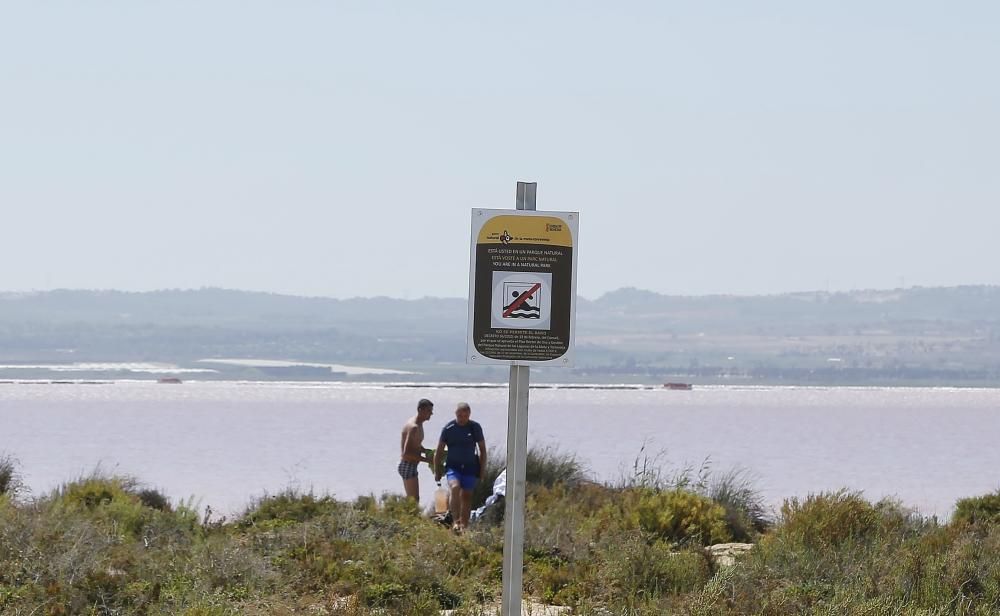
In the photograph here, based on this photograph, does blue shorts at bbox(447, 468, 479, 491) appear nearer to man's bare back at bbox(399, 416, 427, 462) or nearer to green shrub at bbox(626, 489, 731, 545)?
man's bare back at bbox(399, 416, 427, 462)

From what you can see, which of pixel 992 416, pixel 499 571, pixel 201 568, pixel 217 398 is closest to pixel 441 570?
pixel 499 571

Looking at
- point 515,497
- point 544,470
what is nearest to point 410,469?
point 544,470

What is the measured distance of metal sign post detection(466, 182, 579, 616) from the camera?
9.65 m

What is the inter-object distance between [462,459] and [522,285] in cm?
927

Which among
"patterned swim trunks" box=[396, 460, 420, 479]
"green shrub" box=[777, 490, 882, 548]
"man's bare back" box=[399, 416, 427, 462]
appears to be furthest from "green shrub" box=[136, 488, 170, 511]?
"green shrub" box=[777, 490, 882, 548]

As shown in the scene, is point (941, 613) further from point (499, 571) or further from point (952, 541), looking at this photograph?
point (499, 571)

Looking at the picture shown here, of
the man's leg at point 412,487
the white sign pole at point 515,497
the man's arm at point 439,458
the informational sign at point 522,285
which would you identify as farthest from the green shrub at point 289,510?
the informational sign at point 522,285

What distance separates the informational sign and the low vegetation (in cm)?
229

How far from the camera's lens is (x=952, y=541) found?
45.1 feet

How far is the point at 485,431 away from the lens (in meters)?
57.2

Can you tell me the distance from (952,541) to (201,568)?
6.39 m

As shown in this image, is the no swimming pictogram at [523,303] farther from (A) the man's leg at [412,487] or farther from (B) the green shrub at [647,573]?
(A) the man's leg at [412,487]

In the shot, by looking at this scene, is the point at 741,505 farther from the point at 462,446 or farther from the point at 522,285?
the point at 522,285

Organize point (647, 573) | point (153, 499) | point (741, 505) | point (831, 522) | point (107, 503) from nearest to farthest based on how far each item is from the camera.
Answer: point (647, 573) → point (831, 522) → point (107, 503) → point (741, 505) → point (153, 499)
